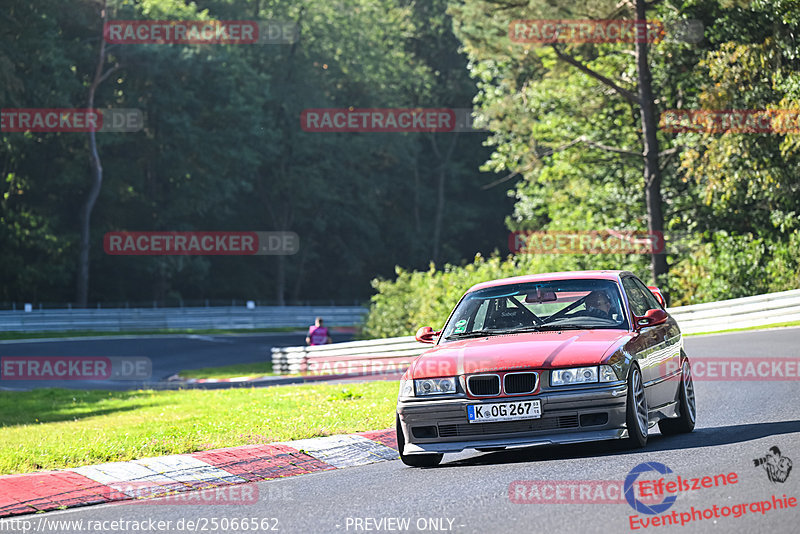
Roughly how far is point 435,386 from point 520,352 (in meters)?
0.74

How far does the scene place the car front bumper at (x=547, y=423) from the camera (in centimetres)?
885

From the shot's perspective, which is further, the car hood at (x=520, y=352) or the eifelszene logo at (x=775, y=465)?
the car hood at (x=520, y=352)

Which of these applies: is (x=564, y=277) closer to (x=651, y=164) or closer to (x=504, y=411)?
(x=504, y=411)

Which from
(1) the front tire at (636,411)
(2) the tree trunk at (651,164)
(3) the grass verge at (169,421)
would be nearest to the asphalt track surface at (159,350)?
(3) the grass verge at (169,421)

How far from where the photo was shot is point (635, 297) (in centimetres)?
1086

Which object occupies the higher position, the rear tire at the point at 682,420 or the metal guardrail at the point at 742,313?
the rear tire at the point at 682,420

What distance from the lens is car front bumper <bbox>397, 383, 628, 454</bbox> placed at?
29.0ft

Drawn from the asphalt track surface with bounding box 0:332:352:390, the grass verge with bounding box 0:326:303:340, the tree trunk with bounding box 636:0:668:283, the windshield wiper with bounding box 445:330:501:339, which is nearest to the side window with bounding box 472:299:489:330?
the windshield wiper with bounding box 445:330:501:339

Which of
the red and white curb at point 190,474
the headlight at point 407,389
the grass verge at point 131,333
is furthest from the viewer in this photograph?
the grass verge at point 131,333

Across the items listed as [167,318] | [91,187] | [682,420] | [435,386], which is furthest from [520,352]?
[91,187]

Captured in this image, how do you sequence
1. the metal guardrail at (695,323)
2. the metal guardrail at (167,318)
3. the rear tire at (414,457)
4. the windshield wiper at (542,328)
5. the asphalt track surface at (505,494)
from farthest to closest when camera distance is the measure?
the metal guardrail at (167,318)
the metal guardrail at (695,323)
the windshield wiper at (542,328)
the rear tire at (414,457)
the asphalt track surface at (505,494)

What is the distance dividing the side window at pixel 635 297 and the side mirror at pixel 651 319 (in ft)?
0.75

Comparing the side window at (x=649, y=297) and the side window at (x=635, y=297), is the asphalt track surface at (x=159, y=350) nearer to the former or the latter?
the side window at (x=649, y=297)

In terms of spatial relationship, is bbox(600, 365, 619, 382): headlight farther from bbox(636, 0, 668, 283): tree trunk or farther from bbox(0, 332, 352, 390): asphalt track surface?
bbox(636, 0, 668, 283): tree trunk
